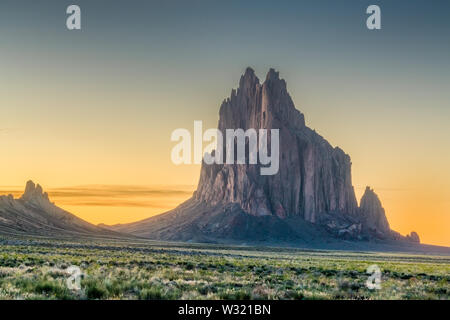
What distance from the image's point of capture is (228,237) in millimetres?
195625
